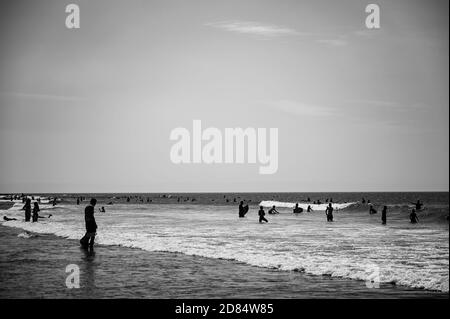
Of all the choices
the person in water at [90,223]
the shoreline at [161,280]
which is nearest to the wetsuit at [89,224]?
the person in water at [90,223]

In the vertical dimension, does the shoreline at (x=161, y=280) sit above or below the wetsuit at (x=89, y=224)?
below

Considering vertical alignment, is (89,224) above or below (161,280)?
above

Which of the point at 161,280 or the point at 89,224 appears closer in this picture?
the point at 161,280

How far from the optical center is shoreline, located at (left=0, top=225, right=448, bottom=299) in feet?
37.5

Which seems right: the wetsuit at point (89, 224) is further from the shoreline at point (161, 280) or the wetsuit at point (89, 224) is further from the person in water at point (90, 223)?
the shoreline at point (161, 280)

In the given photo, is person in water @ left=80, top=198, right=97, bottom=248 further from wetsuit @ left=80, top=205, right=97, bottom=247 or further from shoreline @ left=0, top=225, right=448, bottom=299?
shoreline @ left=0, top=225, right=448, bottom=299

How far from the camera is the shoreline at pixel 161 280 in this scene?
11.4m

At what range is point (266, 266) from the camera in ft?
52.3

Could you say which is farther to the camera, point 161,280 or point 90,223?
point 90,223

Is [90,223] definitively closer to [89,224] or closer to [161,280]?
[89,224]

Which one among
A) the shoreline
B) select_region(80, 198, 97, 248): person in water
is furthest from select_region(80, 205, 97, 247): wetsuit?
the shoreline

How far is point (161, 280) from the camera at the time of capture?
1305 cm

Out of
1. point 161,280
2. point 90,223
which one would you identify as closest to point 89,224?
point 90,223
